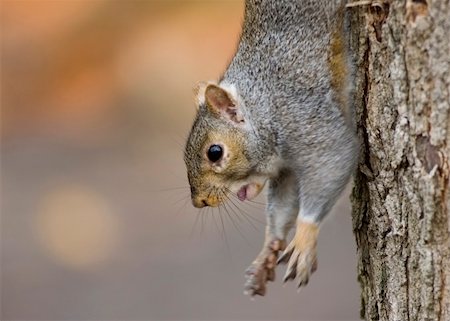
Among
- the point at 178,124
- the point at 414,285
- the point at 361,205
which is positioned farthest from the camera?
the point at 178,124

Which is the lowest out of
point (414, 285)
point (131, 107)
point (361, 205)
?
point (414, 285)

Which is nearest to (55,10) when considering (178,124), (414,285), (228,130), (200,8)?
(200,8)

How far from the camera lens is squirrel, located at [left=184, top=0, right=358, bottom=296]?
6.74ft

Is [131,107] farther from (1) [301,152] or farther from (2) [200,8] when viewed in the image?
(1) [301,152]

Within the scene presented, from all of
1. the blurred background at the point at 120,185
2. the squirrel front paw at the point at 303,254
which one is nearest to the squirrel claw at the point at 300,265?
the squirrel front paw at the point at 303,254

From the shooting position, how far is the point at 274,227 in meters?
2.34

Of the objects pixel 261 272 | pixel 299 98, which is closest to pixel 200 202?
pixel 261 272

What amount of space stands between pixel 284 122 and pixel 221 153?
0.17 m

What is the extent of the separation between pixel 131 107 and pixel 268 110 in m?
3.97

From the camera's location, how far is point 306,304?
422 centimetres

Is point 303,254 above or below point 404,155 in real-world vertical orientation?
below

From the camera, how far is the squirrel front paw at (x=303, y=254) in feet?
6.92

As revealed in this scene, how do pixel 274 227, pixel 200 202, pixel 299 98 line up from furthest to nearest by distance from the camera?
pixel 274 227 < pixel 200 202 < pixel 299 98

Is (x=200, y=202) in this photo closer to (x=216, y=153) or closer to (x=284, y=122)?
(x=216, y=153)
